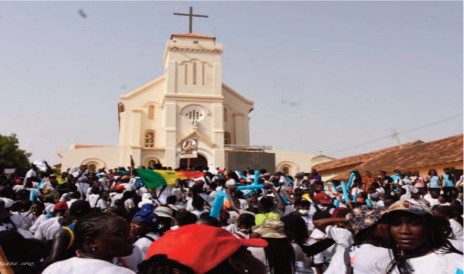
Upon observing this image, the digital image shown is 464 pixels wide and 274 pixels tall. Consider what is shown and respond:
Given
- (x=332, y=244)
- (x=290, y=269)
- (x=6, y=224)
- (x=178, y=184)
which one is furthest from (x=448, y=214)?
(x=178, y=184)

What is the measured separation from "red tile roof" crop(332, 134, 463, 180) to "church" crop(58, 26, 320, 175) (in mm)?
10528

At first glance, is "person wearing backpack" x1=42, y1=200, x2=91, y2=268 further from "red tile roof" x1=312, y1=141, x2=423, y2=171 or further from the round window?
the round window

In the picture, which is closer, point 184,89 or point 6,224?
point 6,224

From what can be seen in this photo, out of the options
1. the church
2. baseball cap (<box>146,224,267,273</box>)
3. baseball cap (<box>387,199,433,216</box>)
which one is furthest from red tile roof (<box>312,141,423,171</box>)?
Answer: baseball cap (<box>146,224,267,273</box>)

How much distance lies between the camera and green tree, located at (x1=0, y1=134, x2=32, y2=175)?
4098 centimetres

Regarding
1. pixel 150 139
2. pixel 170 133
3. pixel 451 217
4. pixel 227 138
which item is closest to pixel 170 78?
pixel 170 133

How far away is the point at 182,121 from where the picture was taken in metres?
35.9

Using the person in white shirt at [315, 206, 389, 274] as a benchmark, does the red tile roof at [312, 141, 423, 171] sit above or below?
above

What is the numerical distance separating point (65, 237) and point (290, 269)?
198cm

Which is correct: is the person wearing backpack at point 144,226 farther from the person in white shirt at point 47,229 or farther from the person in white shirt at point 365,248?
the person in white shirt at point 47,229

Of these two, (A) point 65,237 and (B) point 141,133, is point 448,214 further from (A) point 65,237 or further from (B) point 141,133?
(B) point 141,133

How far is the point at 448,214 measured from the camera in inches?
231

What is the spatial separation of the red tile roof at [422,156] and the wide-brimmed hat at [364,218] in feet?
59.4

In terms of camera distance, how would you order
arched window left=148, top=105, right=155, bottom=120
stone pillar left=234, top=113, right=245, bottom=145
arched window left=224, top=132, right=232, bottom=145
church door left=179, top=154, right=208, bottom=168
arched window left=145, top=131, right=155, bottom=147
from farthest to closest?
arched window left=224, top=132, right=232, bottom=145, stone pillar left=234, top=113, right=245, bottom=145, arched window left=148, top=105, right=155, bottom=120, arched window left=145, top=131, right=155, bottom=147, church door left=179, top=154, right=208, bottom=168
